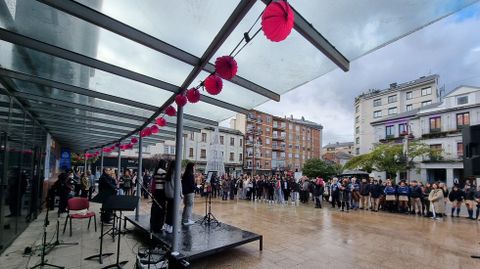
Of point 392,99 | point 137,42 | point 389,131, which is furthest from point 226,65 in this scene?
point 392,99

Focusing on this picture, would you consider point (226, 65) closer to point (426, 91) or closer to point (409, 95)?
point (426, 91)

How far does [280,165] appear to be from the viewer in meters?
54.6

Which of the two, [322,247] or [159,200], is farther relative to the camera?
[159,200]

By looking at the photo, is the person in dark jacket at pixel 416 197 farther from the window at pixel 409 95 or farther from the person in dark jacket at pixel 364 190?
the window at pixel 409 95

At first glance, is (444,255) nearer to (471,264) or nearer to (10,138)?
(471,264)

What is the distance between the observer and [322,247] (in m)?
5.72

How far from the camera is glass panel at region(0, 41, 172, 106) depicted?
384 centimetres

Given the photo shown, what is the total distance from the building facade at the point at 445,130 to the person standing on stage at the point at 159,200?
3022cm

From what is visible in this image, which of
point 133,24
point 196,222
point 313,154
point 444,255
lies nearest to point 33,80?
point 133,24

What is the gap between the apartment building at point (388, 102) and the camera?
3741 centimetres

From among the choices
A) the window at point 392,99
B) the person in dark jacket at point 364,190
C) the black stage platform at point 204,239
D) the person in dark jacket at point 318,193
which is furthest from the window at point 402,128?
the black stage platform at point 204,239

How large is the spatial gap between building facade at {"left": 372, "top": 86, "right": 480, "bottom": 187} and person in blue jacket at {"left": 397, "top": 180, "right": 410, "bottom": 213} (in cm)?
1932

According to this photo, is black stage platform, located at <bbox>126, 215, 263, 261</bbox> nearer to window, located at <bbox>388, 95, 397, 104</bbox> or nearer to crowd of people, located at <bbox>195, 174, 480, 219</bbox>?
crowd of people, located at <bbox>195, 174, 480, 219</bbox>

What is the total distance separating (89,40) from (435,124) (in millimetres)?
36159
